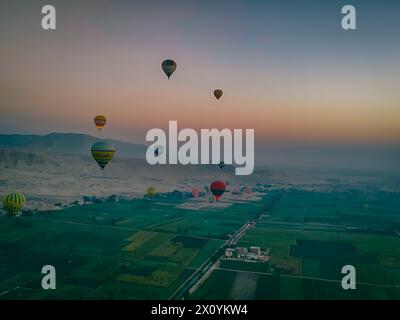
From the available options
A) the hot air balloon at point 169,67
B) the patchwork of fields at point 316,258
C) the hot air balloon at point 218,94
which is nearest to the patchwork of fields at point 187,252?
the patchwork of fields at point 316,258

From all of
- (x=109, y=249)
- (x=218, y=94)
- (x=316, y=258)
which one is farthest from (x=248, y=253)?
(x=218, y=94)

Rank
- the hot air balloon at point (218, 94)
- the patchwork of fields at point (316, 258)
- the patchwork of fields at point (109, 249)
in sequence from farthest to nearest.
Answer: the hot air balloon at point (218, 94), the patchwork of fields at point (316, 258), the patchwork of fields at point (109, 249)

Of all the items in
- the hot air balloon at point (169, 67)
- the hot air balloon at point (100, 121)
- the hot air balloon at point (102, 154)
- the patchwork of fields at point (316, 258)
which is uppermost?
the hot air balloon at point (169, 67)

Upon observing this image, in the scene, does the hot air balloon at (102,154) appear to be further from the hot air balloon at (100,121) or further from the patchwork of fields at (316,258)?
the patchwork of fields at (316,258)

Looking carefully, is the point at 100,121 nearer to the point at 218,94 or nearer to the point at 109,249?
the point at 218,94

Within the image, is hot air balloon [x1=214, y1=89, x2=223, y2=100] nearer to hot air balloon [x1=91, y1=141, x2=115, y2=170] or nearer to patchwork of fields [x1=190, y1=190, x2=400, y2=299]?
hot air balloon [x1=91, y1=141, x2=115, y2=170]

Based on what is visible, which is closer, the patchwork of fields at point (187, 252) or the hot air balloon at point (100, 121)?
the patchwork of fields at point (187, 252)
